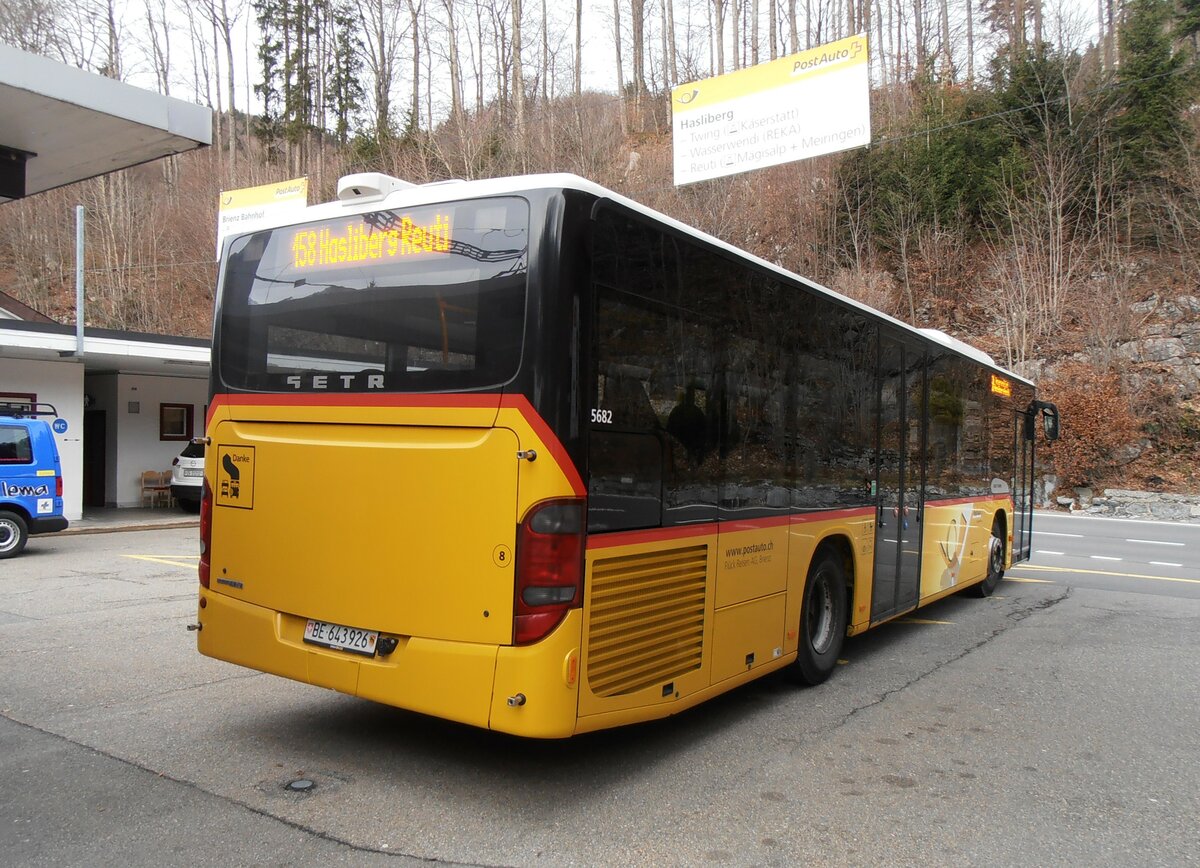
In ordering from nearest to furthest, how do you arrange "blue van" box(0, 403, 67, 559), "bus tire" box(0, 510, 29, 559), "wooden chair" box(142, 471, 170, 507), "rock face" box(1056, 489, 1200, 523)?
Answer: "blue van" box(0, 403, 67, 559) < "bus tire" box(0, 510, 29, 559) < "wooden chair" box(142, 471, 170, 507) < "rock face" box(1056, 489, 1200, 523)

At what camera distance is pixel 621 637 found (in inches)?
177

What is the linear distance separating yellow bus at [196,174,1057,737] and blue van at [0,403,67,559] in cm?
1027

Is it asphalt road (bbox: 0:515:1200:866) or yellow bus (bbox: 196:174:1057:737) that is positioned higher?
yellow bus (bbox: 196:174:1057:737)

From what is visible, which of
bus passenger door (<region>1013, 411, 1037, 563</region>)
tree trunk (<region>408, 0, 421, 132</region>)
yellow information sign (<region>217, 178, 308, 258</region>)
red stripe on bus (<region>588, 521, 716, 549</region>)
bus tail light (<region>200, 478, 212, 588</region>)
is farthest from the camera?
tree trunk (<region>408, 0, 421, 132</region>)

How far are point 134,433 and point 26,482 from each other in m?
9.02

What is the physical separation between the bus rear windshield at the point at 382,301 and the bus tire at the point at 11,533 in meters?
10.7

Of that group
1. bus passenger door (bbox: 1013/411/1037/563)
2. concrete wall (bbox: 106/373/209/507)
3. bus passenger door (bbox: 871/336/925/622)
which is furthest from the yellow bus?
concrete wall (bbox: 106/373/209/507)

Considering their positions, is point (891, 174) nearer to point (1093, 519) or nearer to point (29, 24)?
point (1093, 519)

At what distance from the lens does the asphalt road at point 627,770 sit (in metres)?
3.98

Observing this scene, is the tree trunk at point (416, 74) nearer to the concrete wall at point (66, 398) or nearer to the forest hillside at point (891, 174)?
the forest hillside at point (891, 174)

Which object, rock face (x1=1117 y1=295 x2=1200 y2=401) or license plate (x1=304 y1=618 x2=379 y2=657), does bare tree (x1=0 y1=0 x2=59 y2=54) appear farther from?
rock face (x1=1117 y1=295 x2=1200 y2=401)

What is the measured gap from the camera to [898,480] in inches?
324

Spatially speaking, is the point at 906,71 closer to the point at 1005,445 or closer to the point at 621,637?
the point at 1005,445

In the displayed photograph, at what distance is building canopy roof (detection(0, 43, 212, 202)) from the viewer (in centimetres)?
570
